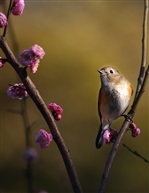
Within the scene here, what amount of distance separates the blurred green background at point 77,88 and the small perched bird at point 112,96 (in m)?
1.06

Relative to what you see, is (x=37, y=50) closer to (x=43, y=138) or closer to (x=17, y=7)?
(x=17, y=7)

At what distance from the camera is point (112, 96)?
2648 mm

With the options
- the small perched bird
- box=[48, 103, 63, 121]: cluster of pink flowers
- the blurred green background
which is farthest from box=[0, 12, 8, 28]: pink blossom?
the blurred green background

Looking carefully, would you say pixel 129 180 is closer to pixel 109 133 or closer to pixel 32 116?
pixel 32 116

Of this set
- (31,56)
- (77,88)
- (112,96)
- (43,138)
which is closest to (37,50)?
(31,56)

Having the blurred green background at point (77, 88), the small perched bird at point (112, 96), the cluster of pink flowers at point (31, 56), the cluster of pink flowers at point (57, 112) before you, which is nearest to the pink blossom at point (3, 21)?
the cluster of pink flowers at point (31, 56)

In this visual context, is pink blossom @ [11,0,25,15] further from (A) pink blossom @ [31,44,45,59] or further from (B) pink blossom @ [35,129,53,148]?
(B) pink blossom @ [35,129,53,148]

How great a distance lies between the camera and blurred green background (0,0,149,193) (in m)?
4.31

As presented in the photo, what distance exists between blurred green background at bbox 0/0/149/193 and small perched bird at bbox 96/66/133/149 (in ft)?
3.49

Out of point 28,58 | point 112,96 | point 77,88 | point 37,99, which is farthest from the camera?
point 77,88

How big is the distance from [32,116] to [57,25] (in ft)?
5.30

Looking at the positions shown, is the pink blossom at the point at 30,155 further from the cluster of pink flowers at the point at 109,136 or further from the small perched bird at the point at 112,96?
the small perched bird at the point at 112,96

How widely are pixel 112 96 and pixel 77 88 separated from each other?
238cm

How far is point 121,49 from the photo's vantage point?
5633 millimetres
